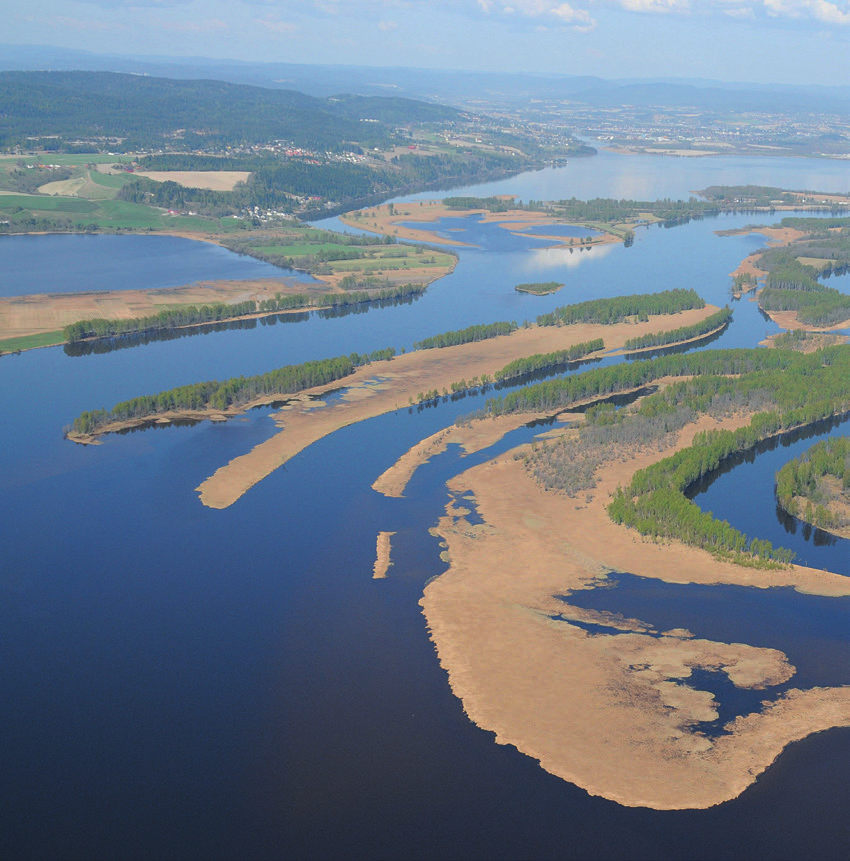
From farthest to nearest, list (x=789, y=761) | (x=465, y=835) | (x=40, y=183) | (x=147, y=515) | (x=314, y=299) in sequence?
1. (x=40, y=183)
2. (x=314, y=299)
3. (x=147, y=515)
4. (x=789, y=761)
5. (x=465, y=835)

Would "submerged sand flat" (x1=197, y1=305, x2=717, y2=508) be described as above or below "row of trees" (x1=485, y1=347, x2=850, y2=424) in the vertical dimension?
below

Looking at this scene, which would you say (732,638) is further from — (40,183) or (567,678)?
(40,183)

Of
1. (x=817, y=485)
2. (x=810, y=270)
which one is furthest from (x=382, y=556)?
(x=810, y=270)

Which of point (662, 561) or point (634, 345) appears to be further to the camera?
point (634, 345)

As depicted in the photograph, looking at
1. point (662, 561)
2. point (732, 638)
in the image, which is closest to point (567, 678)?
point (732, 638)

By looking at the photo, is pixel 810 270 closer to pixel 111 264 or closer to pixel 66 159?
pixel 111 264

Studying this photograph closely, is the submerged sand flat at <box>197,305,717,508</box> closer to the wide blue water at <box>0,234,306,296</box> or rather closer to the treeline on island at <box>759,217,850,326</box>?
the treeline on island at <box>759,217,850,326</box>

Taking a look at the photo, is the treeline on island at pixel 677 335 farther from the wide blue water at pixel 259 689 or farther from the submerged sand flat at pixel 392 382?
the wide blue water at pixel 259 689

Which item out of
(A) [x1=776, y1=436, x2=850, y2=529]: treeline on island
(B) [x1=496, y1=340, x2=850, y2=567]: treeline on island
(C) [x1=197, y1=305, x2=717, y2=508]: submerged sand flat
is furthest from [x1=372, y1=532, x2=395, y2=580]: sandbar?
(A) [x1=776, y1=436, x2=850, y2=529]: treeline on island
